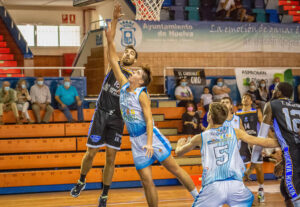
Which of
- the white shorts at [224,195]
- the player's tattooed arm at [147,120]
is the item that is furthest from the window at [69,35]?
the white shorts at [224,195]

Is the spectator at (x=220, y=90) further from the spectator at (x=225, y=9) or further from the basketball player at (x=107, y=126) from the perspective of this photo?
the basketball player at (x=107, y=126)

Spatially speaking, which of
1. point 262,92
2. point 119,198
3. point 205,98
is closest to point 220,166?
point 119,198

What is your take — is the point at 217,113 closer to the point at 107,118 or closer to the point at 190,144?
the point at 190,144

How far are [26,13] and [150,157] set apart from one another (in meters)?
A: 17.5

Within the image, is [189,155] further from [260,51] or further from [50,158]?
[260,51]

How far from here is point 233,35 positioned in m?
14.8

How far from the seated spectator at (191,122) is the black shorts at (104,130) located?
4.85m

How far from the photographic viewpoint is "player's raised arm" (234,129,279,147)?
14.3 ft

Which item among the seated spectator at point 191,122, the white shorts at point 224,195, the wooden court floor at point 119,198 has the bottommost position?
the wooden court floor at point 119,198

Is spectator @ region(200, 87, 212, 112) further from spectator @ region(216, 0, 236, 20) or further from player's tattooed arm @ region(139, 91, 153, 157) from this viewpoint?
player's tattooed arm @ region(139, 91, 153, 157)

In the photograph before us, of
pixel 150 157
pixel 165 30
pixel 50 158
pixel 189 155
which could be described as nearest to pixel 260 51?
pixel 165 30

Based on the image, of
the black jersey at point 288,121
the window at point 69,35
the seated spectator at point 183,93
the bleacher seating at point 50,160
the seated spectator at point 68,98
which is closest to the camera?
the black jersey at point 288,121

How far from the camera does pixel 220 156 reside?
4.24m

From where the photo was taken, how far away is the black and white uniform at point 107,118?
20.5 feet
